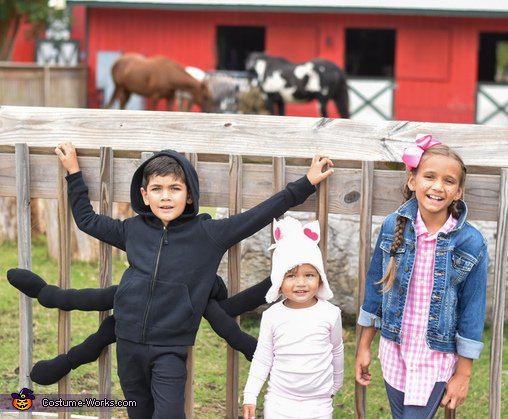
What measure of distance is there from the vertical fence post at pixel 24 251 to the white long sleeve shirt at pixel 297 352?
42.9 inches

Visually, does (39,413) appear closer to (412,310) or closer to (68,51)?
(412,310)

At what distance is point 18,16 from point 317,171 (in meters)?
18.7

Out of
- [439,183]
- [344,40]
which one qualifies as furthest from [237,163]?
[344,40]

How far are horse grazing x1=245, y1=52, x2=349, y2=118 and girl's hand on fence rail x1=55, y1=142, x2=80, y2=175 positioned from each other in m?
9.88

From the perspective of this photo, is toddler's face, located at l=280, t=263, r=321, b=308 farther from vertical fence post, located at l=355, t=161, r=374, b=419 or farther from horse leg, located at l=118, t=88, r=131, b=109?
horse leg, located at l=118, t=88, r=131, b=109

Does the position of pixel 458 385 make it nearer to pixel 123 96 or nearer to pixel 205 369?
pixel 205 369

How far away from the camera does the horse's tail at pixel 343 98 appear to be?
1290 cm

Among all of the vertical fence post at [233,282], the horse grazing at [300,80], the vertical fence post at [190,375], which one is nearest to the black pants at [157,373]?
the vertical fence post at [190,375]

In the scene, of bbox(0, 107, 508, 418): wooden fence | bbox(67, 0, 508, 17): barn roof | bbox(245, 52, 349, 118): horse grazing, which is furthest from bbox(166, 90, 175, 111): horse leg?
bbox(0, 107, 508, 418): wooden fence

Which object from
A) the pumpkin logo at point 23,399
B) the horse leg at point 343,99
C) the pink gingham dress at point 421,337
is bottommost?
the pumpkin logo at point 23,399

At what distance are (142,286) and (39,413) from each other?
107 centimetres

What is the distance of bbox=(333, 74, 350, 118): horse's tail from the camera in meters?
12.9

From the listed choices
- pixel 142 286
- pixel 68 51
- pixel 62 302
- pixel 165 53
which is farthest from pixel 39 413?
pixel 68 51

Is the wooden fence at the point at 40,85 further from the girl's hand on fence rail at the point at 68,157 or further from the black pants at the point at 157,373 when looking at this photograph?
the black pants at the point at 157,373
